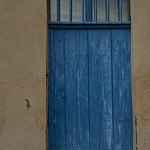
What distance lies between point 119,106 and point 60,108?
78 centimetres

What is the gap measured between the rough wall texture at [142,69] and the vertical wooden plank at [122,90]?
7.3 inches

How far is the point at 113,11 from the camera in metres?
2.96

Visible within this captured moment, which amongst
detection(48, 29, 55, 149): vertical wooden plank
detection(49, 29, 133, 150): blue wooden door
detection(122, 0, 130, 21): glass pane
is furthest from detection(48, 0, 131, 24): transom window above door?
detection(48, 29, 55, 149): vertical wooden plank

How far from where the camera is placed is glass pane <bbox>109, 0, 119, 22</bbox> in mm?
2939

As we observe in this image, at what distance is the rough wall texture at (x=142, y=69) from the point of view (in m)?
2.62

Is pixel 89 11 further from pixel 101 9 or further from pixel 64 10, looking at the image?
pixel 64 10

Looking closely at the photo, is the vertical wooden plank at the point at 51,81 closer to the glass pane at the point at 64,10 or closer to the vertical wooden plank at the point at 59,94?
the vertical wooden plank at the point at 59,94

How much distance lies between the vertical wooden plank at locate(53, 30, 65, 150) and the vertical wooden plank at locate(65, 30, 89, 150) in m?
0.05
